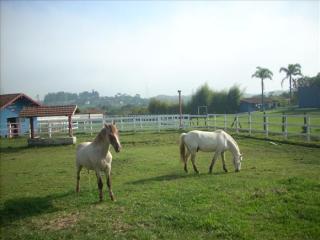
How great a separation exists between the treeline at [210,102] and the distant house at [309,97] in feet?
31.6

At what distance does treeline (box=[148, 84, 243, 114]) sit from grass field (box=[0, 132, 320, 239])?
4391 cm

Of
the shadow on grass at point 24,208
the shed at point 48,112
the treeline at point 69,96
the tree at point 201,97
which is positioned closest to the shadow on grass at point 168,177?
the shadow on grass at point 24,208

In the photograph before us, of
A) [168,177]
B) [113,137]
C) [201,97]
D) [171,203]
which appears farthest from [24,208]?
[201,97]

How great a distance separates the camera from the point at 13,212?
7422 millimetres

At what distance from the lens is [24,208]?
24.9 ft

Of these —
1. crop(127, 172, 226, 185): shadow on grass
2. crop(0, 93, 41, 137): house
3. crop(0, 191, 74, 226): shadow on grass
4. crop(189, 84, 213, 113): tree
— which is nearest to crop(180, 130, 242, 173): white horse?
crop(127, 172, 226, 185): shadow on grass

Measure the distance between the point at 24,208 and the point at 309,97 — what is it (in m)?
53.4

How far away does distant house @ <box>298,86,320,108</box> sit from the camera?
5228 centimetres

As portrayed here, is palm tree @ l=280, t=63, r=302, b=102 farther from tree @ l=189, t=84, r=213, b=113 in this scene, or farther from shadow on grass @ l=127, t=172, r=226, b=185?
shadow on grass @ l=127, t=172, r=226, b=185

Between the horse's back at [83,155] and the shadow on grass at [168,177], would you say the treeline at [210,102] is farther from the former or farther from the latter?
the horse's back at [83,155]

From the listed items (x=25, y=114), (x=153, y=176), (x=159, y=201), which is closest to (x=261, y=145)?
(x=153, y=176)

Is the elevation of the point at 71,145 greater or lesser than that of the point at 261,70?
lesser

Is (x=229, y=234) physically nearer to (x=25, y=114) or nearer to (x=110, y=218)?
(x=110, y=218)

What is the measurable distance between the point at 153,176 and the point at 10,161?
8.35 meters
